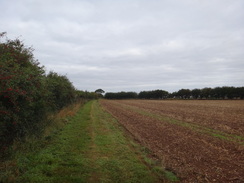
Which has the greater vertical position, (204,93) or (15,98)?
(204,93)

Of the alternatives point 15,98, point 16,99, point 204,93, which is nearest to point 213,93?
point 204,93

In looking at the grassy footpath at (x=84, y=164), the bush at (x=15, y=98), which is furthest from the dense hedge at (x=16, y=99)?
the grassy footpath at (x=84, y=164)

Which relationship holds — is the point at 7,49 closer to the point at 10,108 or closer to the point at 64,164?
the point at 10,108

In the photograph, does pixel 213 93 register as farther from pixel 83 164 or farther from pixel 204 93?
pixel 83 164

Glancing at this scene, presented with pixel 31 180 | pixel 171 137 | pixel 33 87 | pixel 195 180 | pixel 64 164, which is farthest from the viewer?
pixel 171 137

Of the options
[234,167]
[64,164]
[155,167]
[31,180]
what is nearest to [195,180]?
[155,167]

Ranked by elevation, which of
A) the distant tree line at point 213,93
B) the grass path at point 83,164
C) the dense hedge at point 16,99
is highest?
the distant tree line at point 213,93

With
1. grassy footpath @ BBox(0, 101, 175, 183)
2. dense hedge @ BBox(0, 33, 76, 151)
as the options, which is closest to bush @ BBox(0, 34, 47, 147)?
dense hedge @ BBox(0, 33, 76, 151)

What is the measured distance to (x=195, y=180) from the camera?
574 centimetres

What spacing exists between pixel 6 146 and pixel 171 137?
28.1 feet

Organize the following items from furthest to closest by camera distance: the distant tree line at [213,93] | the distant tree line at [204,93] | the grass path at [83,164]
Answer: the distant tree line at [204,93]
the distant tree line at [213,93]
the grass path at [83,164]

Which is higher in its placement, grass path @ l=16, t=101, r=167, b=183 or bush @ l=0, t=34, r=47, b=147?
bush @ l=0, t=34, r=47, b=147

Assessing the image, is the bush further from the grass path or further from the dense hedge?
the grass path

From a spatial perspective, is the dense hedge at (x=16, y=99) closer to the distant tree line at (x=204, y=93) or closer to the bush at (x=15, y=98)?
the bush at (x=15, y=98)
